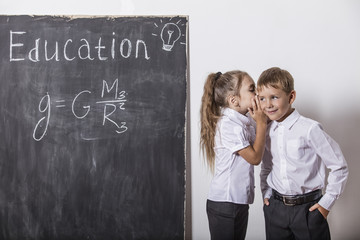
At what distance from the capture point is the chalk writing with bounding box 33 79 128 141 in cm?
207

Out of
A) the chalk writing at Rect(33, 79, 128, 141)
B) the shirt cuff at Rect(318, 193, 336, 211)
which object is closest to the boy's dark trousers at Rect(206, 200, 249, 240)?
the shirt cuff at Rect(318, 193, 336, 211)

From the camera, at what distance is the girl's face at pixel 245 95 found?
5.31ft

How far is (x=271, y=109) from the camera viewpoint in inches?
59.1

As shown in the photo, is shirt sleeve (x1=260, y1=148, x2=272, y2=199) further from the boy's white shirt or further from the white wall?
the white wall

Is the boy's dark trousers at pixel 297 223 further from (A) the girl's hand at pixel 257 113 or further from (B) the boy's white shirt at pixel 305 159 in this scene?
(A) the girl's hand at pixel 257 113

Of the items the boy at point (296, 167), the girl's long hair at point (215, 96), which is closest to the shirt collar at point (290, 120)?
the boy at point (296, 167)

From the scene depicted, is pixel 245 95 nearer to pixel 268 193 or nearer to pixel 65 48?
pixel 268 193

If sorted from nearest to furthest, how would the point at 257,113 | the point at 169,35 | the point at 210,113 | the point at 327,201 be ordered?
the point at 327,201
the point at 257,113
the point at 210,113
the point at 169,35

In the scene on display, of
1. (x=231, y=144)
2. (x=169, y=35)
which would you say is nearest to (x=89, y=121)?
(x=169, y=35)

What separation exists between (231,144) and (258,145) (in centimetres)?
12

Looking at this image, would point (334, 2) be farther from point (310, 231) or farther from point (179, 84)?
point (310, 231)

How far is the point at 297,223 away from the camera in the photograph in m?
1.45

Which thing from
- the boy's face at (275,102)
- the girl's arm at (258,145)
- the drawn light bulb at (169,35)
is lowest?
the girl's arm at (258,145)

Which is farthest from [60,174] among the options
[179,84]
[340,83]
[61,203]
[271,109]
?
[340,83]
